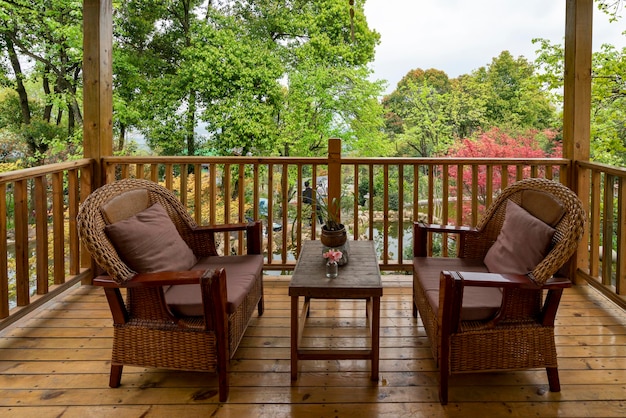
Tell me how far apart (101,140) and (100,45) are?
2.40 ft

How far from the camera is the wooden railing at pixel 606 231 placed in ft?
9.73

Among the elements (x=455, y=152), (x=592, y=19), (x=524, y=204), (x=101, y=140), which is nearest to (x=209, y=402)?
(x=524, y=204)

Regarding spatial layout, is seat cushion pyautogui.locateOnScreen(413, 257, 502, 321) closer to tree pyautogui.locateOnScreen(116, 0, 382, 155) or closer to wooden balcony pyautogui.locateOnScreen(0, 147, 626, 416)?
wooden balcony pyautogui.locateOnScreen(0, 147, 626, 416)

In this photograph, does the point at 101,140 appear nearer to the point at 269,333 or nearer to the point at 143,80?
the point at 269,333

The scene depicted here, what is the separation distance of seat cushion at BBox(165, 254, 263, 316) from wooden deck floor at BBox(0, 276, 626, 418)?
0.38 metres

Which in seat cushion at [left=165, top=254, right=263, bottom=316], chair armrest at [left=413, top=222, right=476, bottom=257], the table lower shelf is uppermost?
chair armrest at [left=413, top=222, right=476, bottom=257]

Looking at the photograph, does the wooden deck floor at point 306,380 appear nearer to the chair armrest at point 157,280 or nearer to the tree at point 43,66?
the chair armrest at point 157,280

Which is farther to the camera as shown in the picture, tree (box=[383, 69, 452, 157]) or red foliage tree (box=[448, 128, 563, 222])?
tree (box=[383, 69, 452, 157])

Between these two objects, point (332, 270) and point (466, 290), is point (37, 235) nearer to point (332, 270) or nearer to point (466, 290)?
point (332, 270)

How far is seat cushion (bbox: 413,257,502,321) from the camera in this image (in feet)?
6.52

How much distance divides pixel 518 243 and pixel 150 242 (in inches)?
72.6

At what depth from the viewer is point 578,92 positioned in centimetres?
344

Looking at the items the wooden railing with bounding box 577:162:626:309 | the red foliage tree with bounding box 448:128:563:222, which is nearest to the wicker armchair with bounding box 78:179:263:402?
the wooden railing with bounding box 577:162:626:309

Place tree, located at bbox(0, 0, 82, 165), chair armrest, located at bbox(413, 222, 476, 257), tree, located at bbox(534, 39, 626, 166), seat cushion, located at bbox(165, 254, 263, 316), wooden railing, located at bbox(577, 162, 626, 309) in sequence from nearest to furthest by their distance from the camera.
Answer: seat cushion, located at bbox(165, 254, 263, 316)
chair armrest, located at bbox(413, 222, 476, 257)
wooden railing, located at bbox(577, 162, 626, 309)
tree, located at bbox(534, 39, 626, 166)
tree, located at bbox(0, 0, 82, 165)
